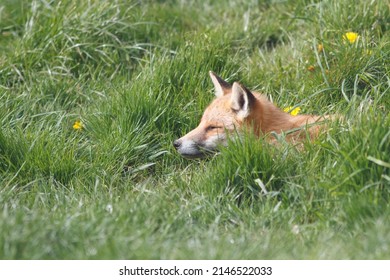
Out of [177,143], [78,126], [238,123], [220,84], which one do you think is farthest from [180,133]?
[78,126]

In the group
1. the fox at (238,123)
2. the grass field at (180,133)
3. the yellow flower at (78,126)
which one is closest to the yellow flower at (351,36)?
the grass field at (180,133)

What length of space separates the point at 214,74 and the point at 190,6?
2.71 meters

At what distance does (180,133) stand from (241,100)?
825 millimetres

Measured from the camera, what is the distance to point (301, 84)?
788 centimetres

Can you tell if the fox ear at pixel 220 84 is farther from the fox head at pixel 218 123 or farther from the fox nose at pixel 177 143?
the fox nose at pixel 177 143

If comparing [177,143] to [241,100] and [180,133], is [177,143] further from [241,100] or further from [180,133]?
[241,100]

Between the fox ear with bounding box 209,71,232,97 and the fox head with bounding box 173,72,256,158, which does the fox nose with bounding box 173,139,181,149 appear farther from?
the fox ear with bounding box 209,71,232,97

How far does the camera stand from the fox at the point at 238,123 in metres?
7.05

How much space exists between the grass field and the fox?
201 millimetres

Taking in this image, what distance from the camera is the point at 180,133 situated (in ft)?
25.1

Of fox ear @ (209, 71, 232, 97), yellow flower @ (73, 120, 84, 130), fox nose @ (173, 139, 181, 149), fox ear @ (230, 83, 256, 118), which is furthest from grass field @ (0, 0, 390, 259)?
fox ear @ (230, 83, 256, 118)

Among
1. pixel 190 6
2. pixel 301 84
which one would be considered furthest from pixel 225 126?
pixel 190 6

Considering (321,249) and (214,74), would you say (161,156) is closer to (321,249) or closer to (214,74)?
(214,74)

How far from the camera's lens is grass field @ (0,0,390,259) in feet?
17.6
